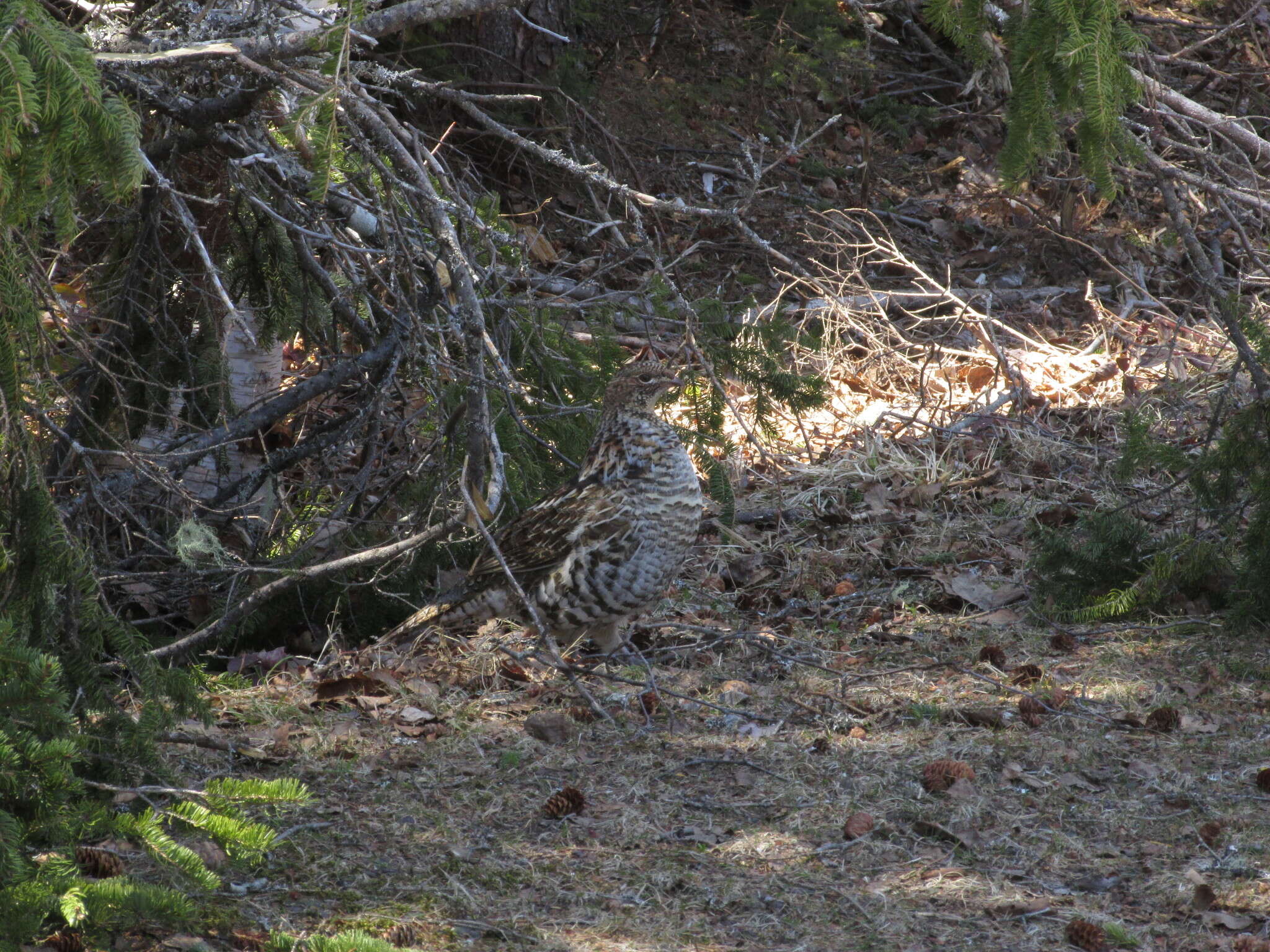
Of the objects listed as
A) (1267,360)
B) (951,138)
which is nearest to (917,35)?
(951,138)

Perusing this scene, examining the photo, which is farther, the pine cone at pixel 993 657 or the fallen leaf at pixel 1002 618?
the fallen leaf at pixel 1002 618

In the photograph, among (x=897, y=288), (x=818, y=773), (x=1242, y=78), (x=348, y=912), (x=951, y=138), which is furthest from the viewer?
(x=951, y=138)

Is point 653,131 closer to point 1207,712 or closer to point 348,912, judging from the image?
point 1207,712

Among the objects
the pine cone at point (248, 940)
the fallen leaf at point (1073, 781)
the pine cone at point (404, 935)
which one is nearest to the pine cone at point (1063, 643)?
the fallen leaf at point (1073, 781)

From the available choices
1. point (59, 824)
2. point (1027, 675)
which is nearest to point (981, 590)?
point (1027, 675)

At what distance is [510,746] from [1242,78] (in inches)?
399

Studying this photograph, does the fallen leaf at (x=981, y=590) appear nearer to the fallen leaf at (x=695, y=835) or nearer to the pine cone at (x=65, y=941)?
the fallen leaf at (x=695, y=835)

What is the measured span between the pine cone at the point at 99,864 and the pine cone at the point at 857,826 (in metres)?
1.99

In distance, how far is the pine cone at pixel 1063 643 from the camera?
209 inches

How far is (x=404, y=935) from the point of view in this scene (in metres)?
3.09

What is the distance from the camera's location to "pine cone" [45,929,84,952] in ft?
8.71

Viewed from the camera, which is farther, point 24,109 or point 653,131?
point 653,131

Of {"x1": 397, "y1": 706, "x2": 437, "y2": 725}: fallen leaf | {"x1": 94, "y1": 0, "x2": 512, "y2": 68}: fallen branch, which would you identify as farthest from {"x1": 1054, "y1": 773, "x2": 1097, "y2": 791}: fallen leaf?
{"x1": 94, "y1": 0, "x2": 512, "y2": 68}: fallen branch

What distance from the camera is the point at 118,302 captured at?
5.68 m
